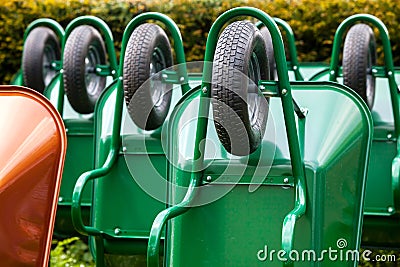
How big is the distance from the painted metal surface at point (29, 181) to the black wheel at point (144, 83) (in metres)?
0.95

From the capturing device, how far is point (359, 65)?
413 centimetres

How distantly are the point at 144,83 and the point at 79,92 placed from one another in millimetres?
780

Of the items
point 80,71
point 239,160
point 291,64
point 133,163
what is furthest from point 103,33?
point 239,160

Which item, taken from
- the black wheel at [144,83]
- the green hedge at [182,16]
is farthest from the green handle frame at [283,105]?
the green hedge at [182,16]

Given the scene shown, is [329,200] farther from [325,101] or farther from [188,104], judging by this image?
[188,104]

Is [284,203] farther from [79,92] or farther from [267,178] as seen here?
[79,92]

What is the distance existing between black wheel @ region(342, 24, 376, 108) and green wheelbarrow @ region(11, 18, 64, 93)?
63.5 inches

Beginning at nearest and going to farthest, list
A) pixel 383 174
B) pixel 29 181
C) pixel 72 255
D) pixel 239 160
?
pixel 29 181 < pixel 239 160 < pixel 383 174 < pixel 72 255

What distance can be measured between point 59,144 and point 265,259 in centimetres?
88

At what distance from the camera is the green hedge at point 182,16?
5.79 meters

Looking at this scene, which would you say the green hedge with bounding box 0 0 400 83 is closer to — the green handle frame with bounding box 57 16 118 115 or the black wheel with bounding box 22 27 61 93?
the black wheel with bounding box 22 27 61 93

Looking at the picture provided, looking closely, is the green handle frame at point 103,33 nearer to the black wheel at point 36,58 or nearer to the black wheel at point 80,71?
the black wheel at point 80,71

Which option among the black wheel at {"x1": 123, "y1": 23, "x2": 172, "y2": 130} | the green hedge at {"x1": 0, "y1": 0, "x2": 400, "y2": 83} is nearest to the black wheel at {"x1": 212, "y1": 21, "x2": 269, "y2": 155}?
the black wheel at {"x1": 123, "y1": 23, "x2": 172, "y2": 130}

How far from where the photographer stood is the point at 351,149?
3.24 metres
